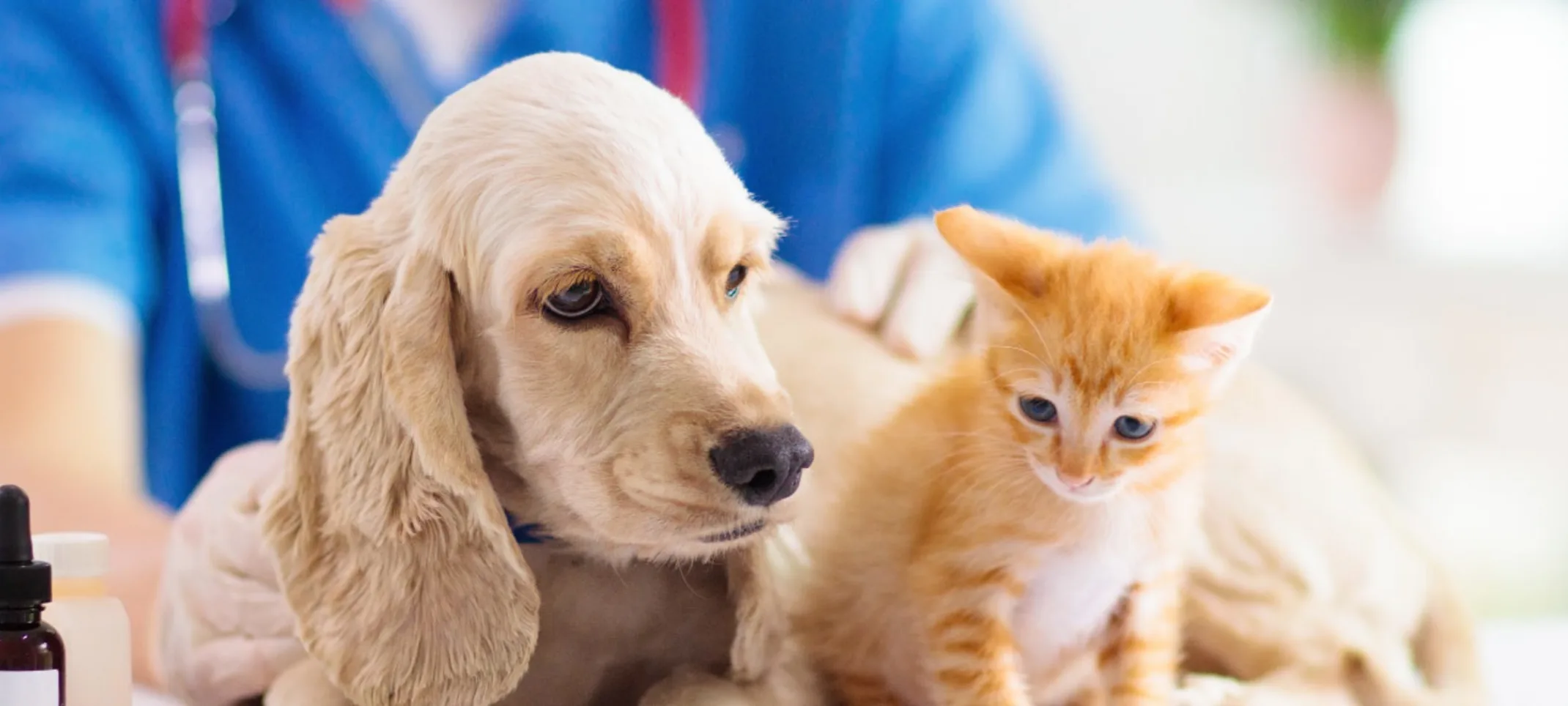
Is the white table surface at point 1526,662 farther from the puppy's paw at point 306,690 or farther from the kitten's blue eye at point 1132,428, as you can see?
the puppy's paw at point 306,690

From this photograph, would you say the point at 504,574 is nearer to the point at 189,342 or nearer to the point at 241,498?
the point at 241,498

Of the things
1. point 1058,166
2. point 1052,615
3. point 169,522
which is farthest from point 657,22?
point 1052,615

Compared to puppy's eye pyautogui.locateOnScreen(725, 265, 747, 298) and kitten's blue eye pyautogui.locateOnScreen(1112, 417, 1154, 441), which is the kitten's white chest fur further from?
puppy's eye pyautogui.locateOnScreen(725, 265, 747, 298)

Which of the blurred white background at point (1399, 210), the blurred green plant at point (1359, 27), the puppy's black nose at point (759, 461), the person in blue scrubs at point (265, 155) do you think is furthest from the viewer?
the blurred white background at point (1399, 210)

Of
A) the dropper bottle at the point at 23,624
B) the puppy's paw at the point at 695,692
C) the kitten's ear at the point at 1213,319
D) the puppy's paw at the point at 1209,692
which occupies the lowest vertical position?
the puppy's paw at the point at 1209,692

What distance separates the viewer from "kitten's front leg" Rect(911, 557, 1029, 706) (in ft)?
2.12

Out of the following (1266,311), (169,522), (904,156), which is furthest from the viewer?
(904,156)

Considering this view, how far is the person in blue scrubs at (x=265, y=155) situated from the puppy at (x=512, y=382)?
0.59 meters

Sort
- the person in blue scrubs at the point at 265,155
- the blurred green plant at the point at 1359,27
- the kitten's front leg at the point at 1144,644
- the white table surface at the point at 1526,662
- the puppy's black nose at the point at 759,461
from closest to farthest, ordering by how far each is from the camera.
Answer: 1. the puppy's black nose at the point at 759,461
2. the kitten's front leg at the point at 1144,644
3. the white table surface at the point at 1526,662
4. the person in blue scrubs at the point at 265,155
5. the blurred green plant at the point at 1359,27

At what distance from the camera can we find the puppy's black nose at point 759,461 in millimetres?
564

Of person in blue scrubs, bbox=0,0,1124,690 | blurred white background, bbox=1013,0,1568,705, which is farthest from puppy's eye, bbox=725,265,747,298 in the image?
blurred white background, bbox=1013,0,1568,705

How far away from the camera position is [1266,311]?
603mm

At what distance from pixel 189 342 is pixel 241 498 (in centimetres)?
80

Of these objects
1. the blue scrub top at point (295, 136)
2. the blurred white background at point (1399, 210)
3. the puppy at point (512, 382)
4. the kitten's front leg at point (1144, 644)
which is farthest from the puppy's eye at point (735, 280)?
the blurred white background at point (1399, 210)
